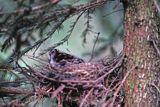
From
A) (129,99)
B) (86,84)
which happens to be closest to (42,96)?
(86,84)

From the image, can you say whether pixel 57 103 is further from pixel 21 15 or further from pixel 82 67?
pixel 21 15

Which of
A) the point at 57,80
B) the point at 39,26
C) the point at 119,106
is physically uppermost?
the point at 39,26

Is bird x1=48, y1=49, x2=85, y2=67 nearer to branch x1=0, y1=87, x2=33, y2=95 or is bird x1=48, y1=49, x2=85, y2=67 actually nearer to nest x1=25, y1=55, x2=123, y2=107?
nest x1=25, y1=55, x2=123, y2=107

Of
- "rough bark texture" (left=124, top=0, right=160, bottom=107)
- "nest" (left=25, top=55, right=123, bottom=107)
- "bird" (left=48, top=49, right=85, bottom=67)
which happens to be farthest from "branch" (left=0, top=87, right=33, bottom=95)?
"rough bark texture" (left=124, top=0, right=160, bottom=107)

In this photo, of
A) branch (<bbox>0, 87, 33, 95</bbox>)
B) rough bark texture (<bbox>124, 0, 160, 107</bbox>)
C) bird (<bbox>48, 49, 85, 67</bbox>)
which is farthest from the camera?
bird (<bbox>48, 49, 85, 67</bbox>)

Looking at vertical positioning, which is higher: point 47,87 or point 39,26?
point 39,26

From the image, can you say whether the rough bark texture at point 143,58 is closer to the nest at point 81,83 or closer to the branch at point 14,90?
the nest at point 81,83
